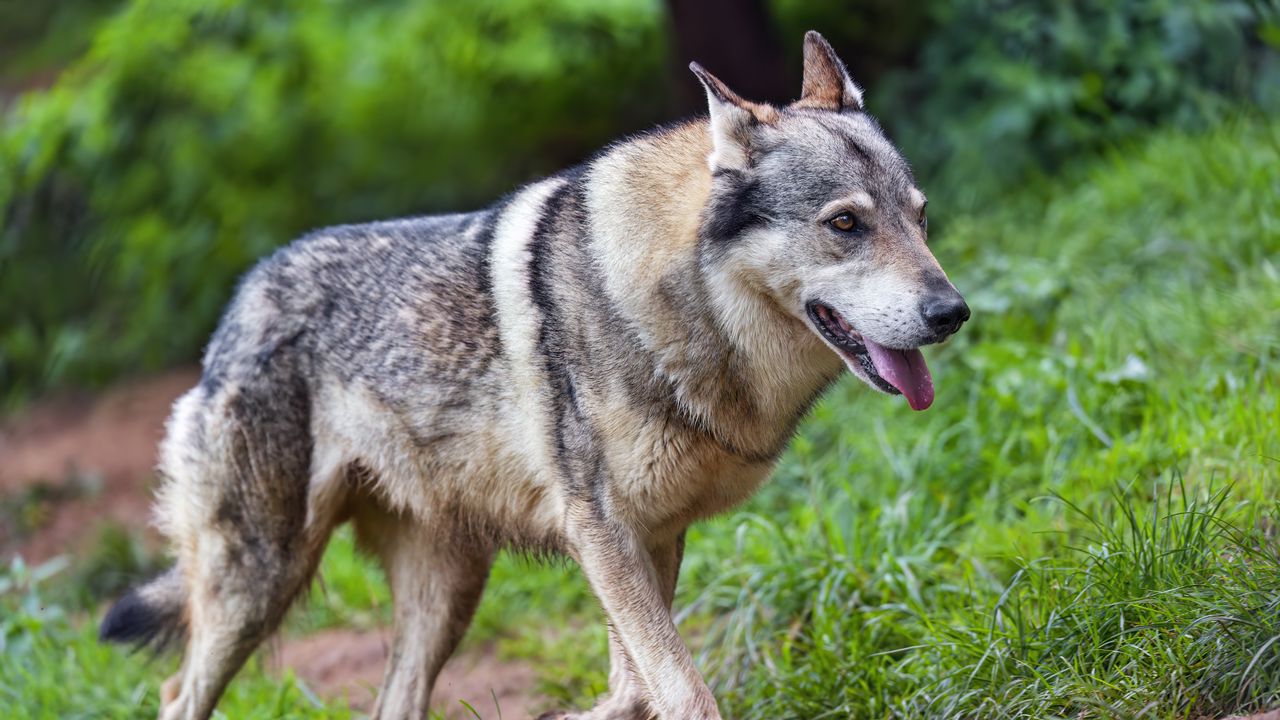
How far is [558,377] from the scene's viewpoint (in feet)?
12.7

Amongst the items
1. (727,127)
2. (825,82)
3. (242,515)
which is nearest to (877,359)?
(727,127)

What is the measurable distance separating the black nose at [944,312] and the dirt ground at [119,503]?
2.64 m

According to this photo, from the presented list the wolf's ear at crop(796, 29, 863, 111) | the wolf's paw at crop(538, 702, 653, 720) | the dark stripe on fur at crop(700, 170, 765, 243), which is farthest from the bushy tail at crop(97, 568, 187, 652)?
the wolf's ear at crop(796, 29, 863, 111)

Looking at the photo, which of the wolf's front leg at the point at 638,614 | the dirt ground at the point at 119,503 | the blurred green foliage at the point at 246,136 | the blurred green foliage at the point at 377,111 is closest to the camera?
the wolf's front leg at the point at 638,614

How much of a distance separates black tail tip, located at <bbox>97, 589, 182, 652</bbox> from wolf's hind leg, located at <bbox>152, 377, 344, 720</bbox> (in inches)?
7.9

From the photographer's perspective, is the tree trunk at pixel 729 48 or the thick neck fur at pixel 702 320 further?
the tree trunk at pixel 729 48

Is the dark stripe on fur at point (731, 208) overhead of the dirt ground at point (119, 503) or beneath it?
overhead

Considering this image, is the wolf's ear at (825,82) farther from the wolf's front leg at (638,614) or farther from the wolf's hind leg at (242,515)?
the wolf's hind leg at (242,515)

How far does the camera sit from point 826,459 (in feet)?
20.0

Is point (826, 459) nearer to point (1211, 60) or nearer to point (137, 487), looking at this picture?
point (1211, 60)

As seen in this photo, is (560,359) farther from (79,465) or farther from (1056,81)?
(79,465)

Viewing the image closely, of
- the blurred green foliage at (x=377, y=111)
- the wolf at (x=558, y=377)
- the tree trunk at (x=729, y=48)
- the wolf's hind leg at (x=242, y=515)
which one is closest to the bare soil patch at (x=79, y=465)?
the blurred green foliage at (x=377, y=111)

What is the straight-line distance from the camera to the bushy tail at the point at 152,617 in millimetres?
4727

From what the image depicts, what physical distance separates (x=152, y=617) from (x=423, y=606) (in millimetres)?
1033
